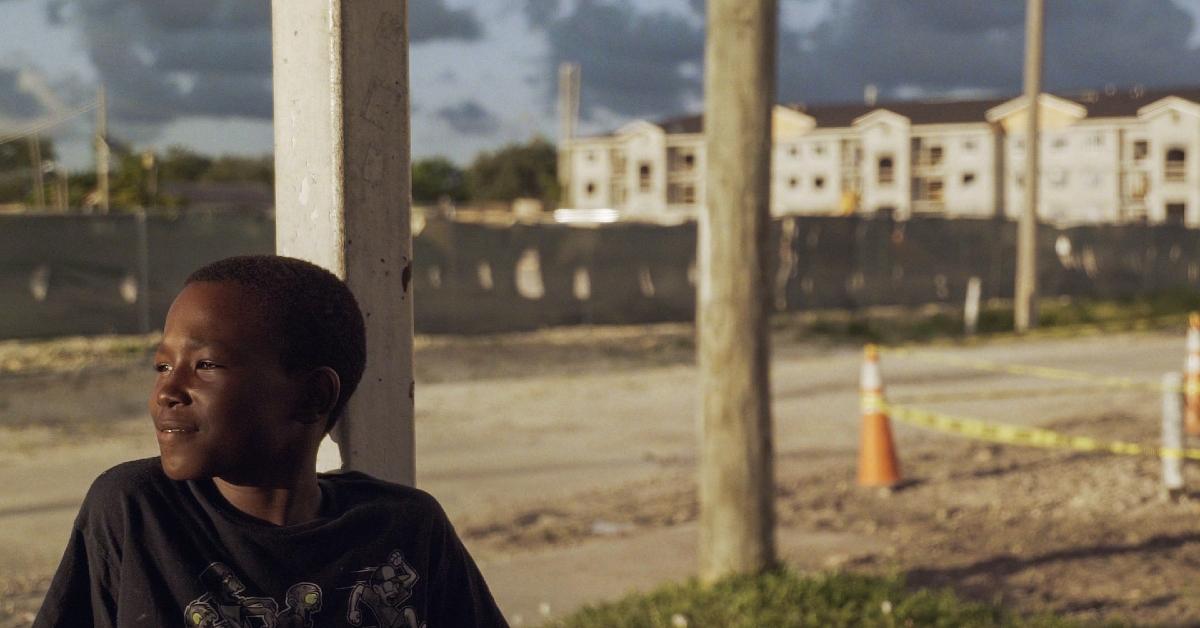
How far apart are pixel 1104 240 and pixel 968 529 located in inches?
1010

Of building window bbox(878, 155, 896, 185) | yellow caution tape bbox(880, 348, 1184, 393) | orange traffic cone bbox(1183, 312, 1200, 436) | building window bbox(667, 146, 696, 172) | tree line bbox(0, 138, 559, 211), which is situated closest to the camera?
yellow caution tape bbox(880, 348, 1184, 393)

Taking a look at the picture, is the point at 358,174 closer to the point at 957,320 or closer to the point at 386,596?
the point at 386,596

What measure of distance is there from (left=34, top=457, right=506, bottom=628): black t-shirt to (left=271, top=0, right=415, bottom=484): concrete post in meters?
0.43

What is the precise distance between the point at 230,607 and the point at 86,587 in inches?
7.8

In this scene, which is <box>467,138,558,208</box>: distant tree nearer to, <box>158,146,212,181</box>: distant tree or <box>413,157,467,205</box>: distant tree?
<box>413,157,467,205</box>: distant tree

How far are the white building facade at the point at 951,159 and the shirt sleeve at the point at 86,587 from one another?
201ft

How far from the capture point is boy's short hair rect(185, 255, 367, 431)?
1802mm

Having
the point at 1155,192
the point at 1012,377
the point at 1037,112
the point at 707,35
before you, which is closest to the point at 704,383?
the point at 707,35

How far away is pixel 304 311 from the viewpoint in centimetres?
183

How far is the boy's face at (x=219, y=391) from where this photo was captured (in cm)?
175

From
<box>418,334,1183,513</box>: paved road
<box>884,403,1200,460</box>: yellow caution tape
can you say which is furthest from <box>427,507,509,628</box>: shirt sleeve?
<box>884,403,1200,460</box>: yellow caution tape

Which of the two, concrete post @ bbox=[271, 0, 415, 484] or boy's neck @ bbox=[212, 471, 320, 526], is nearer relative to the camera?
boy's neck @ bbox=[212, 471, 320, 526]

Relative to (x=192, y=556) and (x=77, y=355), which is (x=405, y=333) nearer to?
(x=192, y=556)

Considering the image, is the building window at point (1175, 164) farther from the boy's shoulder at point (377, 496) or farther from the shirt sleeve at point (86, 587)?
the shirt sleeve at point (86, 587)
